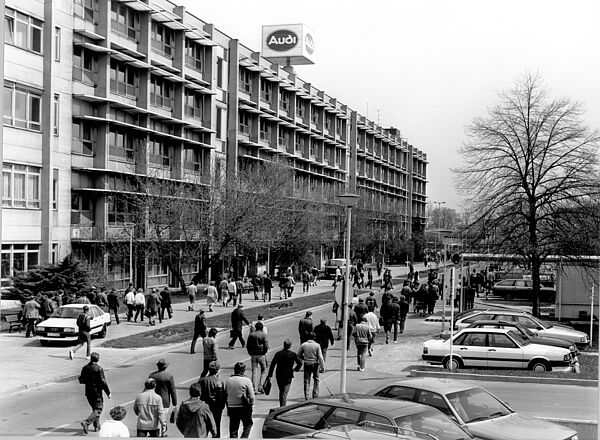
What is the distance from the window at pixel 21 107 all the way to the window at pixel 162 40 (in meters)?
1.16

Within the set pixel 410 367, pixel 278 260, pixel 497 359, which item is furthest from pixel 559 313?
pixel 278 260

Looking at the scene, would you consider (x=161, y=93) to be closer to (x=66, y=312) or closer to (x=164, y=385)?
(x=66, y=312)

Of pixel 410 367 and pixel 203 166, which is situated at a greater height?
pixel 203 166

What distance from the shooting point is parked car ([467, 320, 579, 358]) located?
12203mm

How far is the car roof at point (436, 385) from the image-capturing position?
21.2 ft

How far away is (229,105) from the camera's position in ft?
19.1

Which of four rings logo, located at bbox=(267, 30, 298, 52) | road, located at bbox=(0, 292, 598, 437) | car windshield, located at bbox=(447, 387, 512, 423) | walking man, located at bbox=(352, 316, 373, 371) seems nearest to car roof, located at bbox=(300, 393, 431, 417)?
car windshield, located at bbox=(447, 387, 512, 423)

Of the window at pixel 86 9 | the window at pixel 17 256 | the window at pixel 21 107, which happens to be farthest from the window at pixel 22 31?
the window at pixel 17 256

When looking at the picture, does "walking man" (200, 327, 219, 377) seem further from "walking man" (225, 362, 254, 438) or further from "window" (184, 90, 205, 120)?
"window" (184, 90, 205, 120)

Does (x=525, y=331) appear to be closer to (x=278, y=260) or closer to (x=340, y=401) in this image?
(x=278, y=260)

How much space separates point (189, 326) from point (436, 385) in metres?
3.26

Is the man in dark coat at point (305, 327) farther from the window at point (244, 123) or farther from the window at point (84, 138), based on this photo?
the window at point (84, 138)

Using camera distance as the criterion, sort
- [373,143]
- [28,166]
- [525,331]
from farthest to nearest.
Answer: [525,331] → [373,143] → [28,166]

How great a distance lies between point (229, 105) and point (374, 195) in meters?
1.50
